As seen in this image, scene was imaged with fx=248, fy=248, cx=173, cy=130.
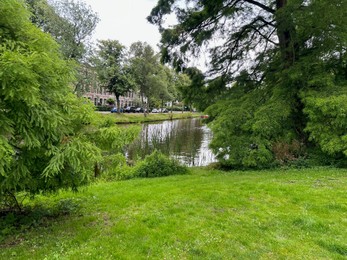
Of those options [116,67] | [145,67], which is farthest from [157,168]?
[145,67]

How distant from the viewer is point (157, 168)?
10.1 m

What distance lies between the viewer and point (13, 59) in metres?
2.79

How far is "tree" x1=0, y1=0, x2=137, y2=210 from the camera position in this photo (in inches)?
115

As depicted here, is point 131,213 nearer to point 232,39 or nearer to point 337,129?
point 337,129

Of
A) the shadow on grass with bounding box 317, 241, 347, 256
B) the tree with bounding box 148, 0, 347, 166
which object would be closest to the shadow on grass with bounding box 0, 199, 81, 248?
the shadow on grass with bounding box 317, 241, 347, 256

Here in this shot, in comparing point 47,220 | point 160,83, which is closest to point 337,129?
point 47,220

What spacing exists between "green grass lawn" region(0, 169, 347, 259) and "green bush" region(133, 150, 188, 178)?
3986 mm

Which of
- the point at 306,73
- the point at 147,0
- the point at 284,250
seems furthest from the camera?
the point at 147,0

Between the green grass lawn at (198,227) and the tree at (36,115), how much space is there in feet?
2.71

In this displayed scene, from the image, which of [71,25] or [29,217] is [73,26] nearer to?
[71,25]

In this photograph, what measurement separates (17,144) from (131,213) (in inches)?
88.5

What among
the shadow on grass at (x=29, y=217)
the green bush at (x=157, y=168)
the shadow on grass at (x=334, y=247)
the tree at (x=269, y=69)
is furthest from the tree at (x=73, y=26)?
the shadow on grass at (x=334, y=247)

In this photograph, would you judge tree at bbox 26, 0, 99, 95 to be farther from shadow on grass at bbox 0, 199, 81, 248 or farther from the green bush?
shadow on grass at bbox 0, 199, 81, 248

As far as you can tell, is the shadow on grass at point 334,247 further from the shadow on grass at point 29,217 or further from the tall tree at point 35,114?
the shadow on grass at point 29,217
